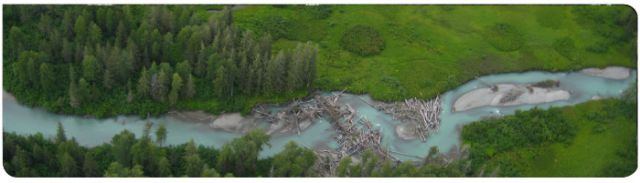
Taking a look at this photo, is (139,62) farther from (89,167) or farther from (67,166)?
(67,166)

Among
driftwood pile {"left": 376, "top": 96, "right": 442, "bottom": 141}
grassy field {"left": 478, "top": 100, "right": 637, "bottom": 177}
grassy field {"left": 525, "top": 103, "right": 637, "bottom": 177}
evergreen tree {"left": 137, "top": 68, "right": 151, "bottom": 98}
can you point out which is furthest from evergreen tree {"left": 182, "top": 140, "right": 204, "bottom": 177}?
grassy field {"left": 525, "top": 103, "right": 637, "bottom": 177}

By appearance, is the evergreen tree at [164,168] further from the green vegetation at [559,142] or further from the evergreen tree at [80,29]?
the green vegetation at [559,142]

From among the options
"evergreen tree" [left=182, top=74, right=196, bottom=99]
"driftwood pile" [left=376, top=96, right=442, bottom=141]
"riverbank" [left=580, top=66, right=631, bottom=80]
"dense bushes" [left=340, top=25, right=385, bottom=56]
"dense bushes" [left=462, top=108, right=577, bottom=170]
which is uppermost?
"dense bushes" [left=340, top=25, right=385, bottom=56]

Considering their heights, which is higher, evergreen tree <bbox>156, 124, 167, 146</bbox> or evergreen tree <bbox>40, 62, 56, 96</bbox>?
evergreen tree <bbox>40, 62, 56, 96</bbox>

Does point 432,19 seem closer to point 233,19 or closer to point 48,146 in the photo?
point 233,19

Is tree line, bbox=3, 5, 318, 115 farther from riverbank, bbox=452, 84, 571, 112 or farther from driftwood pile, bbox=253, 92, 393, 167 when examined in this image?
riverbank, bbox=452, 84, 571, 112

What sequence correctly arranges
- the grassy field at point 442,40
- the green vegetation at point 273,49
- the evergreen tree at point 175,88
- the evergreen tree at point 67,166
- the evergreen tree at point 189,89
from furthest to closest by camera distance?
the grassy field at point 442,40, the green vegetation at point 273,49, the evergreen tree at point 189,89, the evergreen tree at point 175,88, the evergreen tree at point 67,166

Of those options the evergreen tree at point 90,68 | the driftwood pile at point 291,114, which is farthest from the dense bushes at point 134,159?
the evergreen tree at point 90,68
